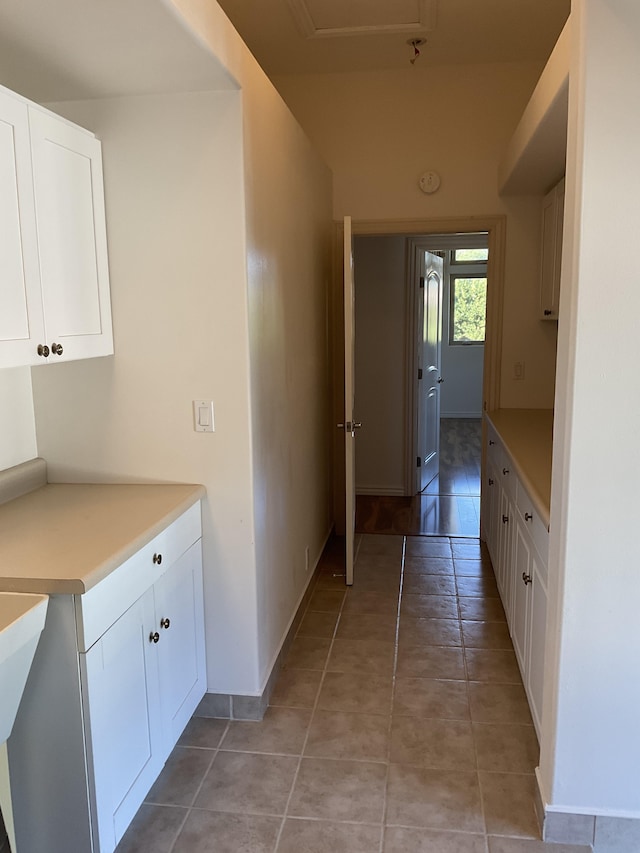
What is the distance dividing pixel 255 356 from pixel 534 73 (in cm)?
276

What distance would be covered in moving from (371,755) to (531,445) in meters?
1.55

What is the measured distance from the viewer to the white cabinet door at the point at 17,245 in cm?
181

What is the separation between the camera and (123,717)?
1.87 m

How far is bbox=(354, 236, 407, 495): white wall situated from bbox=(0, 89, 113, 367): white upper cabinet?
3.42 m

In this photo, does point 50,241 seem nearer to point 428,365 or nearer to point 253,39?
point 253,39

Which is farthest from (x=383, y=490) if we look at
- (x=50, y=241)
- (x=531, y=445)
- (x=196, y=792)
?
(x=50, y=241)

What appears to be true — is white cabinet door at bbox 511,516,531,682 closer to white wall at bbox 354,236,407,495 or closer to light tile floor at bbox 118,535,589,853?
light tile floor at bbox 118,535,589,853

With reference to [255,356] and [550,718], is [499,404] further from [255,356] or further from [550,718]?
[550,718]

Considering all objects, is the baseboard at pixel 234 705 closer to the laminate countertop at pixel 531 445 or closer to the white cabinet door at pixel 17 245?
the laminate countertop at pixel 531 445

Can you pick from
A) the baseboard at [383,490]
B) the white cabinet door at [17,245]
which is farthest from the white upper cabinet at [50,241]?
the baseboard at [383,490]

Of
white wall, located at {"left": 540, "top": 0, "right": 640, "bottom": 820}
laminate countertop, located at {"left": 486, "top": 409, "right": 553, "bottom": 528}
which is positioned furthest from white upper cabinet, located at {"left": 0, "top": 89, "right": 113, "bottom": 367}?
laminate countertop, located at {"left": 486, "top": 409, "right": 553, "bottom": 528}

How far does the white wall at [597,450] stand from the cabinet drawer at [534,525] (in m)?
0.23

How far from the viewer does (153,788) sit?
7.43 feet

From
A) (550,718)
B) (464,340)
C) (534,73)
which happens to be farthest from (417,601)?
(464,340)
